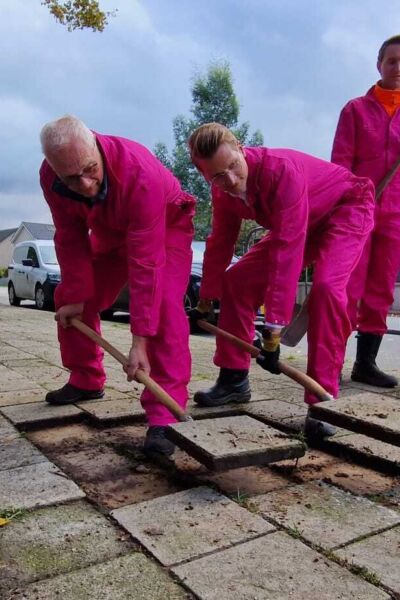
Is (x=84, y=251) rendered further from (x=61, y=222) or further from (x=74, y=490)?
(x=74, y=490)

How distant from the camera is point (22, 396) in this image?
3457mm

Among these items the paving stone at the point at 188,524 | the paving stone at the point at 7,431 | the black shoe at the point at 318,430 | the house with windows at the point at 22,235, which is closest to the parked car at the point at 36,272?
the paving stone at the point at 7,431

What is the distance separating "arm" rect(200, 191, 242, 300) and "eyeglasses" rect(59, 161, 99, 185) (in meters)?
1.00

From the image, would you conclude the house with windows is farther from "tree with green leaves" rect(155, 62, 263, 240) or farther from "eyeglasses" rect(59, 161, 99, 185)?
"eyeglasses" rect(59, 161, 99, 185)

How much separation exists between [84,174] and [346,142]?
2.13 meters

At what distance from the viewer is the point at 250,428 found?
2.33m

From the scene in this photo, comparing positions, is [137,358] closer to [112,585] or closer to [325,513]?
[325,513]

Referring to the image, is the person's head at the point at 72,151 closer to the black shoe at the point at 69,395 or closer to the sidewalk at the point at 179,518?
the sidewalk at the point at 179,518

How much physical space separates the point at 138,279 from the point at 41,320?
284 inches

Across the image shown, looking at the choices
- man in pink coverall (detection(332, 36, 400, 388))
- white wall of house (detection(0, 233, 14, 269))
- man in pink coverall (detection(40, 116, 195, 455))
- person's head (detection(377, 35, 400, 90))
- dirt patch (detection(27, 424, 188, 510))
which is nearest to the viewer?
dirt patch (detection(27, 424, 188, 510))

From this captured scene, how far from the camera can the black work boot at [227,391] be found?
333cm

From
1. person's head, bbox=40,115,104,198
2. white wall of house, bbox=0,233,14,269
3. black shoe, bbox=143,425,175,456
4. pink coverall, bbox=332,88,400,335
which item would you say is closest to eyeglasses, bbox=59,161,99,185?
person's head, bbox=40,115,104,198

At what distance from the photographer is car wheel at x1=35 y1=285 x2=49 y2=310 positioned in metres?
12.4

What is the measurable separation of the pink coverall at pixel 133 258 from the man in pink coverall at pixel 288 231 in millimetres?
278
